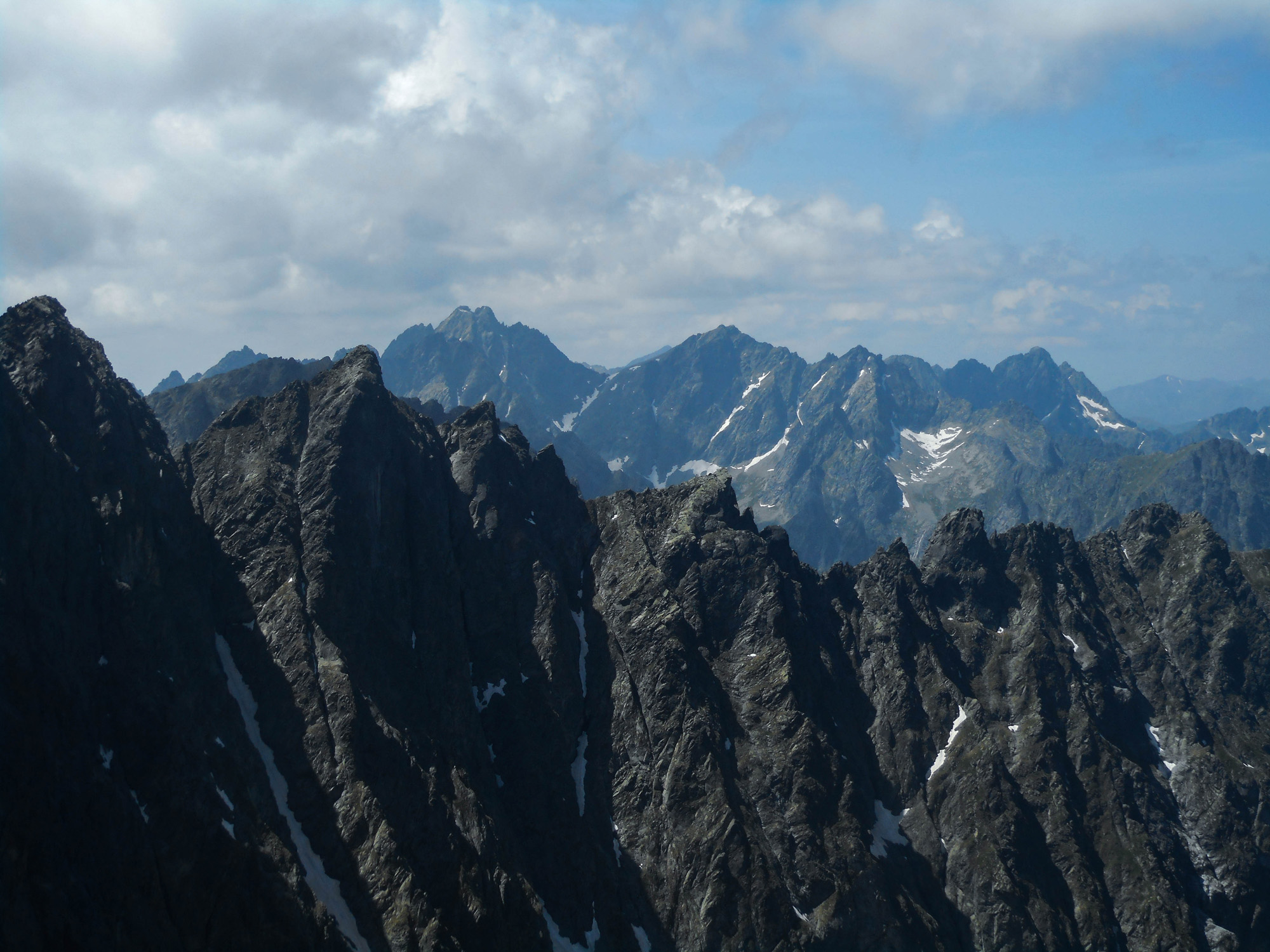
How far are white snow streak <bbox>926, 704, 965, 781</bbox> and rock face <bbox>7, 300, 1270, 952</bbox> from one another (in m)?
0.47

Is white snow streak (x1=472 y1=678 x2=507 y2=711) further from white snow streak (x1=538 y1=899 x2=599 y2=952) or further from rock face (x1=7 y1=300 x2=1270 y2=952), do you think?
white snow streak (x1=538 y1=899 x2=599 y2=952)

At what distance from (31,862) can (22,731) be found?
37.6 ft

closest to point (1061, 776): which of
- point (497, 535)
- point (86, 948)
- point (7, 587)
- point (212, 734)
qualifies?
point (497, 535)

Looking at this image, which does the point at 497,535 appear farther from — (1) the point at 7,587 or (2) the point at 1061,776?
(2) the point at 1061,776

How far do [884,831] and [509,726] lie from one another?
228 feet

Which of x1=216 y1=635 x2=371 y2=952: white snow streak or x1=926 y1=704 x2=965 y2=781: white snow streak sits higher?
x1=216 y1=635 x2=371 y2=952: white snow streak

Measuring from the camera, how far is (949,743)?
573ft

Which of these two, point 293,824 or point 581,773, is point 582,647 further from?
point 293,824

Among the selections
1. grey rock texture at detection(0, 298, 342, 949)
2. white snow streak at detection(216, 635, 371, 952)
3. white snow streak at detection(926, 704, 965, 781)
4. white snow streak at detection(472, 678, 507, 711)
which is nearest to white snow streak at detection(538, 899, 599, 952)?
white snow streak at detection(216, 635, 371, 952)

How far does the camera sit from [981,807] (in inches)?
6329

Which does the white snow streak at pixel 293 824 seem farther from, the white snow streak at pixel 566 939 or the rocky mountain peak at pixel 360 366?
the rocky mountain peak at pixel 360 366

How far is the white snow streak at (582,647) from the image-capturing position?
158 metres

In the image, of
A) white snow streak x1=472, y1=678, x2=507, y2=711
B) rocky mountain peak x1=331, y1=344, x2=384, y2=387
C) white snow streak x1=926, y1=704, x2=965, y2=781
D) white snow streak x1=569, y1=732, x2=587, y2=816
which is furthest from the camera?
white snow streak x1=926, y1=704, x2=965, y2=781

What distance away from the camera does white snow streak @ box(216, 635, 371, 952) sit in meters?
102
